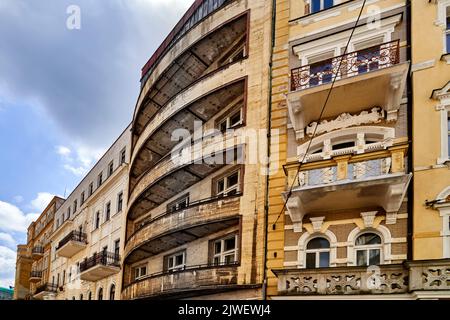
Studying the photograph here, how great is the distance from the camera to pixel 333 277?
12586mm

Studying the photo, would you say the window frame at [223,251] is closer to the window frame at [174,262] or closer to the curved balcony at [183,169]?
the window frame at [174,262]

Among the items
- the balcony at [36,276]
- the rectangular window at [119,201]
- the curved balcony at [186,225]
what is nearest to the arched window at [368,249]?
the curved balcony at [186,225]

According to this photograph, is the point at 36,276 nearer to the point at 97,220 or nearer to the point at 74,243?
the point at 74,243

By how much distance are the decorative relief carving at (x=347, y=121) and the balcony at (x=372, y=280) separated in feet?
13.3

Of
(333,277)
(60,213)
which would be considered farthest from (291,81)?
(60,213)

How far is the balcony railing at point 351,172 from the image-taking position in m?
12.7

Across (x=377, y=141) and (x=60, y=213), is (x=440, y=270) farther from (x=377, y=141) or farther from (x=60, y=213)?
(x=60, y=213)

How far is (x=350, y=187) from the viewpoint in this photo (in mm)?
12609

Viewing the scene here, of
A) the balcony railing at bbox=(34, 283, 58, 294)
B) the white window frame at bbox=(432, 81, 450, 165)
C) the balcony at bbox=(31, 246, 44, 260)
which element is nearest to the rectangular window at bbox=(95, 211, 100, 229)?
the balcony railing at bbox=(34, 283, 58, 294)

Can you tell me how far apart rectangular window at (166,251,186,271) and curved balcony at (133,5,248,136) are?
640cm

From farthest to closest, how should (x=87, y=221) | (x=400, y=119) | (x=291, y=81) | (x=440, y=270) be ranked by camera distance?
(x=87, y=221), (x=291, y=81), (x=400, y=119), (x=440, y=270)

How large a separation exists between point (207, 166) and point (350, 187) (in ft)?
21.1

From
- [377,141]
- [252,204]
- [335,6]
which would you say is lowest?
[252,204]

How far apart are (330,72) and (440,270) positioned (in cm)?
605
